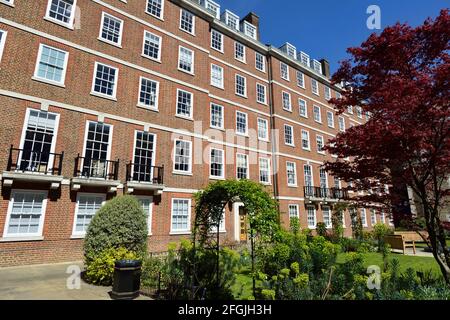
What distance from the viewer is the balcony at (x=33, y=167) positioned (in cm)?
1126

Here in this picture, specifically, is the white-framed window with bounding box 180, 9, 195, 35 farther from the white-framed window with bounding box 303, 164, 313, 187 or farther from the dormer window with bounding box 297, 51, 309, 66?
the white-framed window with bounding box 303, 164, 313, 187

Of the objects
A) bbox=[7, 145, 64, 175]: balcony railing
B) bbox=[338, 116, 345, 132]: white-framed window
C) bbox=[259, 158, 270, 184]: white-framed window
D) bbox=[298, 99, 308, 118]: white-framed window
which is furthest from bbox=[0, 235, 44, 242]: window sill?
bbox=[338, 116, 345, 132]: white-framed window

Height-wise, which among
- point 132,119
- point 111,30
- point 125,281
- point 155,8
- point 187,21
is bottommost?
point 125,281

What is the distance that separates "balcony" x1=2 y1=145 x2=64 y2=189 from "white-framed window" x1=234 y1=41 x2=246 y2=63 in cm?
1724

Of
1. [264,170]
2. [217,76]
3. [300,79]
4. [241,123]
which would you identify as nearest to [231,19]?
[217,76]

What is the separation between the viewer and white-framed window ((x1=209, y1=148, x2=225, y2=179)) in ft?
64.4

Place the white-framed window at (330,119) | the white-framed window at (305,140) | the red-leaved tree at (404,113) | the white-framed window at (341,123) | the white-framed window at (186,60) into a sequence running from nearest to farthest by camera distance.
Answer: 1. the red-leaved tree at (404,113)
2. the white-framed window at (186,60)
3. the white-framed window at (305,140)
4. the white-framed window at (330,119)
5. the white-framed window at (341,123)

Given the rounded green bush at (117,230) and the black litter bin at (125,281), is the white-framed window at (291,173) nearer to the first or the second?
the rounded green bush at (117,230)

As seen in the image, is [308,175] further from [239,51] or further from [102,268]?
[102,268]

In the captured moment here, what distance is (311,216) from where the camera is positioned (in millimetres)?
25516

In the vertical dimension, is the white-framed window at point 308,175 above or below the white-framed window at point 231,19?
below

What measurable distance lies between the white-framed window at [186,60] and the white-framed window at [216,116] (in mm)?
3241

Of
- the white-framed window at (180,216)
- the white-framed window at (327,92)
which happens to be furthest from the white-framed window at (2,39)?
the white-framed window at (327,92)

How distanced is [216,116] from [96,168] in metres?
10.2
